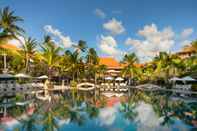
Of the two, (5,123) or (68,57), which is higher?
(68,57)

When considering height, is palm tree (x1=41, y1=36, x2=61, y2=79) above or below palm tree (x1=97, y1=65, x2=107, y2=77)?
above

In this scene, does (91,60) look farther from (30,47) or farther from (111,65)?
(111,65)

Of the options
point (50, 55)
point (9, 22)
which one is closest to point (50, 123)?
point (9, 22)

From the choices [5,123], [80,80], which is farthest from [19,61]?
[5,123]

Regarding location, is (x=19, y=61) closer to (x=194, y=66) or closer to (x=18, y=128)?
(x=194, y=66)

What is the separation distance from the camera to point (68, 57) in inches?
1791

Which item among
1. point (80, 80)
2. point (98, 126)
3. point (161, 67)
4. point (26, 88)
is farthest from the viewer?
point (80, 80)

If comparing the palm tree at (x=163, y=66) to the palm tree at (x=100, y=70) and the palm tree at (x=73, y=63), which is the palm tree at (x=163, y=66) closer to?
the palm tree at (x=100, y=70)

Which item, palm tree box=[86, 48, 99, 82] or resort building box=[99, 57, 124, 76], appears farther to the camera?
resort building box=[99, 57, 124, 76]

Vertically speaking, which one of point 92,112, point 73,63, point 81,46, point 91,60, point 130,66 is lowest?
point 92,112

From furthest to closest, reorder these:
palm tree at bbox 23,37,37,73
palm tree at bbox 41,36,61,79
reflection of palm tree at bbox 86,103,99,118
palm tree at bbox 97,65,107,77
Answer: palm tree at bbox 97,65,107,77
palm tree at bbox 41,36,61,79
palm tree at bbox 23,37,37,73
reflection of palm tree at bbox 86,103,99,118

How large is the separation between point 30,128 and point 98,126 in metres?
2.49

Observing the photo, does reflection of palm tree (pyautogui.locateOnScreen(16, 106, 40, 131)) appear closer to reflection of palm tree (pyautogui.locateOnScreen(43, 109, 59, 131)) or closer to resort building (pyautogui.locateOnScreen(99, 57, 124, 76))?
reflection of palm tree (pyautogui.locateOnScreen(43, 109, 59, 131))

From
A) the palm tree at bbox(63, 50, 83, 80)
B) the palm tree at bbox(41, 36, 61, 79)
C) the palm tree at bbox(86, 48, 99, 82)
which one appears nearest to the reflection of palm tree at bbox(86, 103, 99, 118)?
the palm tree at bbox(41, 36, 61, 79)
